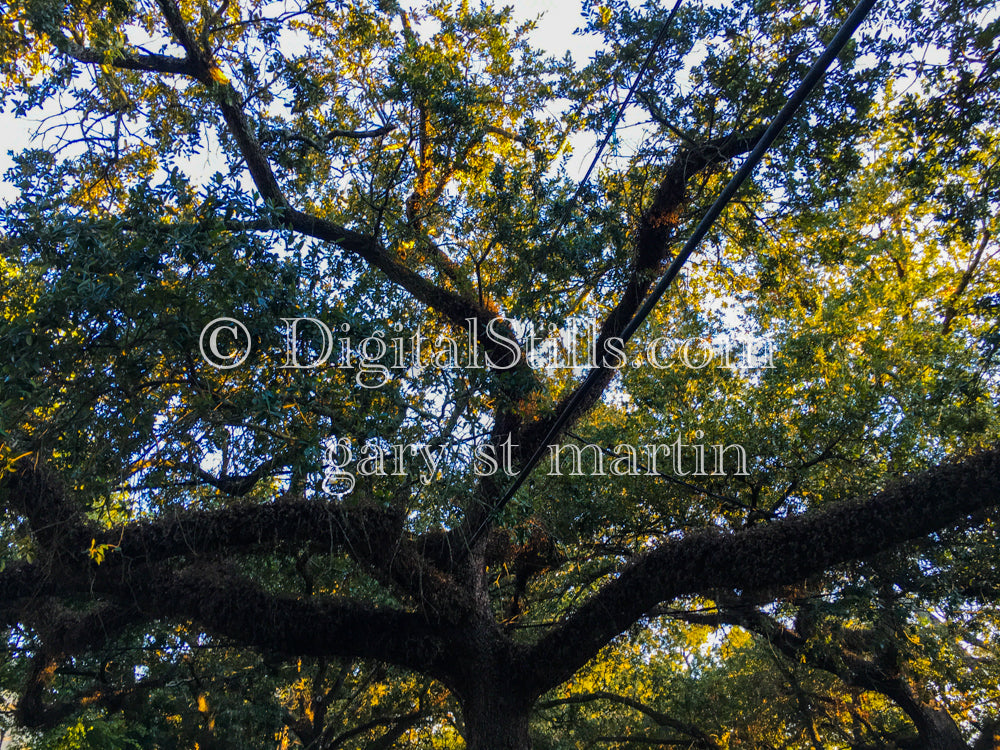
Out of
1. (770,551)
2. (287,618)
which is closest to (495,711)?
(287,618)

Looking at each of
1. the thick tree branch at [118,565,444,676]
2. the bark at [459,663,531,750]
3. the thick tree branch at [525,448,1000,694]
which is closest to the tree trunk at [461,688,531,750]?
the bark at [459,663,531,750]

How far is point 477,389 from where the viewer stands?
6035mm

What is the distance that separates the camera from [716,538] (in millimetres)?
6281

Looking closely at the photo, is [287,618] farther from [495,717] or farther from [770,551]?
[770,551]

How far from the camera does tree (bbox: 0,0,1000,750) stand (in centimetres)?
486

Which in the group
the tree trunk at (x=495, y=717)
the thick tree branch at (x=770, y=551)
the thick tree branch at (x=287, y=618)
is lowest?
the tree trunk at (x=495, y=717)

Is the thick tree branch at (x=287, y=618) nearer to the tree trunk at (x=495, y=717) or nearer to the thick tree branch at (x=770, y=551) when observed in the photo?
the tree trunk at (x=495, y=717)

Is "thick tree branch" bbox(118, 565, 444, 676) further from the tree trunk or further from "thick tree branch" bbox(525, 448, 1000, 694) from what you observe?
"thick tree branch" bbox(525, 448, 1000, 694)

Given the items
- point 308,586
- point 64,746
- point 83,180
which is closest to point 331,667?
point 308,586

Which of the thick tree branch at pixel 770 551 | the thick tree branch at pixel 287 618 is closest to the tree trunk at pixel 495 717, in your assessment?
the thick tree branch at pixel 770 551

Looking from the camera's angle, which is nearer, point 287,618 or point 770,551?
point 770,551

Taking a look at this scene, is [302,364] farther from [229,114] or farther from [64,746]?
[64,746]

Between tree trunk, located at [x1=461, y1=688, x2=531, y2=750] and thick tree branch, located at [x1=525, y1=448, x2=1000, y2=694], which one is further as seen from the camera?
tree trunk, located at [x1=461, y1=688, x2=531, y2=750]

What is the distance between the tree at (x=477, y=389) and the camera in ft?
16.0
